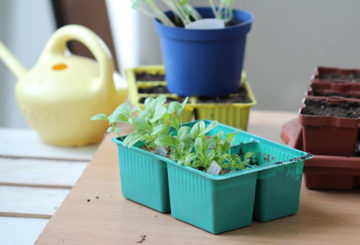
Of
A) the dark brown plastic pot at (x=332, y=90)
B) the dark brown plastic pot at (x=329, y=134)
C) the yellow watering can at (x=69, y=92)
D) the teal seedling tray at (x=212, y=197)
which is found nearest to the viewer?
the teal seedling tray at (x=212, y=197)

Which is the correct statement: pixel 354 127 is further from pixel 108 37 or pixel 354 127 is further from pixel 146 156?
pixel 108 37

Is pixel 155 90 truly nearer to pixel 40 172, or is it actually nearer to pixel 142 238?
pixel 40 172

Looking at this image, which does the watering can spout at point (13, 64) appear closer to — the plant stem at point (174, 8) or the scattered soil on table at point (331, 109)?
the plant stem at point (174, 8)

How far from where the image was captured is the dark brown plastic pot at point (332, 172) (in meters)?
0.86

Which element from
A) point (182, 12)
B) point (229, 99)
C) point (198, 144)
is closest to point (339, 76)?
point (229, 99)

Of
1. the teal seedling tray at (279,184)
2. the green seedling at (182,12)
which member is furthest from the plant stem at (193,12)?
the teal seedling tray at (279,184)

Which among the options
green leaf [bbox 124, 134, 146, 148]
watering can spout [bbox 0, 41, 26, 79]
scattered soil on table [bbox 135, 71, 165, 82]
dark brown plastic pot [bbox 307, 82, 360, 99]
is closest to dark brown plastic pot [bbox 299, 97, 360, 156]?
dark brown plastic pot [bbox 307, 82, 360, 99]

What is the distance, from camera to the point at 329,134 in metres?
0.86

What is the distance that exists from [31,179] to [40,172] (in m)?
0.03

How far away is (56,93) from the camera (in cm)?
113

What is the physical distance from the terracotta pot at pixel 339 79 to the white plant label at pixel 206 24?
0.63 ft

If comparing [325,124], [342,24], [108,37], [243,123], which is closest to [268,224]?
[325,124]

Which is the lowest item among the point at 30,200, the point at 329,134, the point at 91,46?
the point at 30,200

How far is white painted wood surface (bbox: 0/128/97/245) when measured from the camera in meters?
0.87
